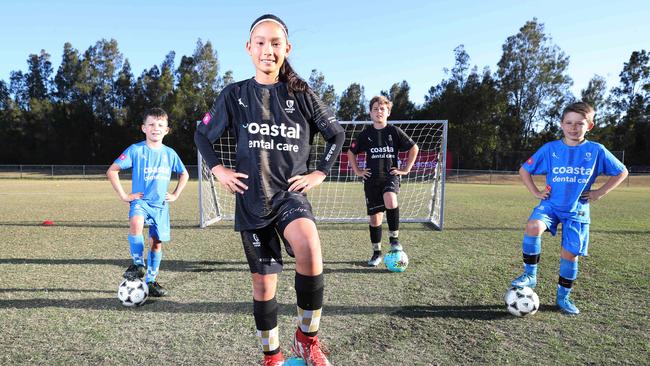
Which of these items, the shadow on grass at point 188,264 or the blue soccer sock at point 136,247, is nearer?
the blue soccer sock at point 136,247

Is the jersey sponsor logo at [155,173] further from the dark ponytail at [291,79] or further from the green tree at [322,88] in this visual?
the green tree at [322,88]

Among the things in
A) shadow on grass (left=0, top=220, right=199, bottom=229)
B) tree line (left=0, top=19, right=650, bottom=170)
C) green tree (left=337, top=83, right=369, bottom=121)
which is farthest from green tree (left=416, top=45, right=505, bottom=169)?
shadow on grass (left=0, top=220, right=199, bottom=229)

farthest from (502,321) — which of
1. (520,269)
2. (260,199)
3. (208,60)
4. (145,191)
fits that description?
(208,60)

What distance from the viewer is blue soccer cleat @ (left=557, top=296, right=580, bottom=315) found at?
3770 mm

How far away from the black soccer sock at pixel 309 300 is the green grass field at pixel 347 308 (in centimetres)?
55

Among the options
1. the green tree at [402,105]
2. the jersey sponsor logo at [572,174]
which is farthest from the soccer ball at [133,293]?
the green tree at [402,105]

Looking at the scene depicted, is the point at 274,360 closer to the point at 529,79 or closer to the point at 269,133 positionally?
the point at 269,133

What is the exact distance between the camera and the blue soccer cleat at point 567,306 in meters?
3.77

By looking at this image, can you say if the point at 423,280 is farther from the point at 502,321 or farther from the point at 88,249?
the point at 88,249

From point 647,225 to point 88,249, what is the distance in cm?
1184

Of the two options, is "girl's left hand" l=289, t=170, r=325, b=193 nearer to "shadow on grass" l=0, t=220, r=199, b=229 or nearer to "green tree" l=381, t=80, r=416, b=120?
"shadow on grass" l=0, t=220, r=199, b=229

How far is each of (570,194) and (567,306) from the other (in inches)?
42.5

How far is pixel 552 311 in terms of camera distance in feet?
12.6

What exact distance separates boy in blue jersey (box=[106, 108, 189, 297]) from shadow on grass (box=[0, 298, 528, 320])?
46 centimetres
